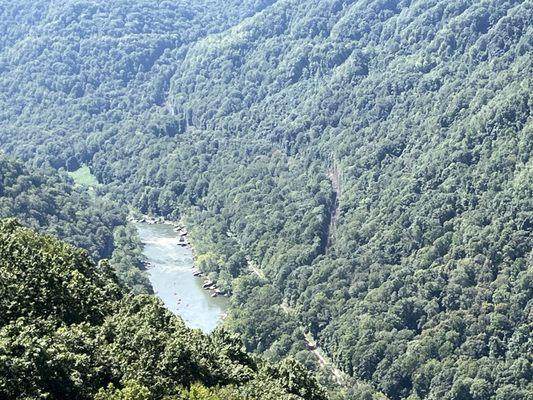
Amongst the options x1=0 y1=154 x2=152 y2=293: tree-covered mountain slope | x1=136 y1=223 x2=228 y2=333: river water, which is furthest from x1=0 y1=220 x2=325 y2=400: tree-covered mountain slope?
x1=0 y1=154 x2=152 y2=293: tree-covered mountain slope

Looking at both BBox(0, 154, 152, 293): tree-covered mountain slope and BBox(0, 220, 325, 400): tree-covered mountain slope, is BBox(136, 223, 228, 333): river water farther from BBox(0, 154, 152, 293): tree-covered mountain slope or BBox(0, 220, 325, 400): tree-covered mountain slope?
BBox(0, 220, 325, 400): tree-covered mountain slope

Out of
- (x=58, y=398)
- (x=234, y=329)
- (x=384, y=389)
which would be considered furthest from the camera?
(x=234, y=329)

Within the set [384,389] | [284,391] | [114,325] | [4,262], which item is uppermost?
[4,262]

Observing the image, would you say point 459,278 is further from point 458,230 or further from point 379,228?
point 379,228

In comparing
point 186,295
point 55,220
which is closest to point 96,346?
point 186,295

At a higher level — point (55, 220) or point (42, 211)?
point (42, 211)

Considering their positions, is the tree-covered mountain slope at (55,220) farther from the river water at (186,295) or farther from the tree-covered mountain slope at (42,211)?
the river water at (186,295)


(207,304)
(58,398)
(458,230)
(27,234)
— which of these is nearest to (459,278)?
(458,230)

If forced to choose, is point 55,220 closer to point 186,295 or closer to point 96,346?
point 186,295
